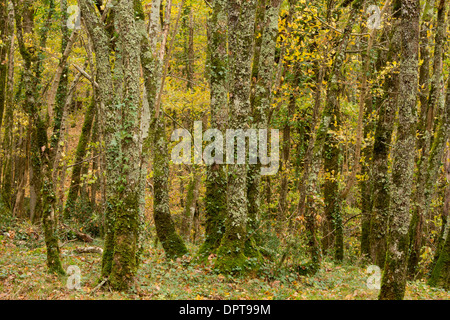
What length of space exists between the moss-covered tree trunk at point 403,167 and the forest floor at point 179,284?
175 centimetres

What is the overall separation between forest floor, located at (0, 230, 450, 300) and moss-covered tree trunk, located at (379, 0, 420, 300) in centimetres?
175

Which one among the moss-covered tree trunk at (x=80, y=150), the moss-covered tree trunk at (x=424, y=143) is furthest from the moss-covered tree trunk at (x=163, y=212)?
the moss-covered tree trunk at (x=80, y=150)

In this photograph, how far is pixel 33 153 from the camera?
8.20 metres

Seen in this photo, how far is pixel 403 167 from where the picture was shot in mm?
7031

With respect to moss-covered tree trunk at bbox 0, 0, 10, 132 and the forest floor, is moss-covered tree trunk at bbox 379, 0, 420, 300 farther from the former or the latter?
moss-covered tree trunk at bbox 0, 0, 10, 132

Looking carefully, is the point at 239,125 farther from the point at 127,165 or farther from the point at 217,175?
the point at 127,165

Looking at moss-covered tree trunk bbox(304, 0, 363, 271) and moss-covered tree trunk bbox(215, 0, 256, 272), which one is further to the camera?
moss-covered tree trunk bbox(304, 0, 363, 271)

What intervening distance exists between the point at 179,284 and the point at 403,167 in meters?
5.21

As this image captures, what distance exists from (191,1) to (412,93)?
13.7 meters

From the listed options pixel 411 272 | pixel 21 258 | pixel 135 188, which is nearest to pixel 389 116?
pixel 411 272

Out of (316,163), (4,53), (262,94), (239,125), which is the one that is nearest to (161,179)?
(239,125)

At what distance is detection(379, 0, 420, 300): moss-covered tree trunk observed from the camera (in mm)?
6926

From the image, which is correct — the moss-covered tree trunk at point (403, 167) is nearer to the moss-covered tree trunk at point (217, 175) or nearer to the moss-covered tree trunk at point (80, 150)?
the moss-covered tree trunk at point (217, 175)

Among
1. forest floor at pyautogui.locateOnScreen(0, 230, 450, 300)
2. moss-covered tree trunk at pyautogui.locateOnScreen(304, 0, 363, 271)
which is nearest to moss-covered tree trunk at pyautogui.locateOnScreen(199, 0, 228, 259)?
forest floor at pyautogui.locateOnScreen(0, 230, 450, 300)
